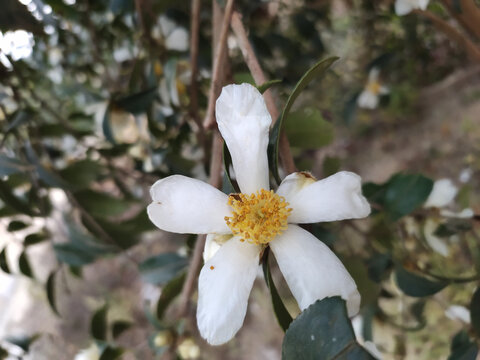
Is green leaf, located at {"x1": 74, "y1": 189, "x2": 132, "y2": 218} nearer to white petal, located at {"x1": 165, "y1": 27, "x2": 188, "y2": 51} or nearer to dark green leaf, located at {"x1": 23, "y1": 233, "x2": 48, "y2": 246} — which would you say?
dark green leaf, located at {"x1": 23, "y1": 233, "x2": 48, "y2": 246}

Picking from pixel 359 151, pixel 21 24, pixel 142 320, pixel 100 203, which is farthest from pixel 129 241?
pixel 359 151

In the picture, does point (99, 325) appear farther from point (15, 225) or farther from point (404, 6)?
point (404, 6)

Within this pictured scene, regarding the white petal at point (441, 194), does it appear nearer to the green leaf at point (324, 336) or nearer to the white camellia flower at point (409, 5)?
the white camellia flower at point (409, 5)

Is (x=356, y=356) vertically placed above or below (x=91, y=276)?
above

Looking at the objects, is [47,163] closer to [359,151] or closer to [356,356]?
[356,356]

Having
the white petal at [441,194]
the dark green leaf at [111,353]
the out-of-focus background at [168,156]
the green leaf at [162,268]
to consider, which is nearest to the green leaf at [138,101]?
the out-of-focus background at [168,156]
